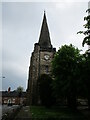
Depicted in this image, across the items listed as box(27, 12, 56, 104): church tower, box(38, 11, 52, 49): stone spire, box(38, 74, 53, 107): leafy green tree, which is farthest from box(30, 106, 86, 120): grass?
box(38, 11, 52, 49): stone spire

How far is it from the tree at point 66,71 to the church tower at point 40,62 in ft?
56.5

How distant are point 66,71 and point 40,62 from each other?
74.4ft

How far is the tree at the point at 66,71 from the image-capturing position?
109 feet

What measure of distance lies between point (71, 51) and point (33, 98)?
21.7 meters

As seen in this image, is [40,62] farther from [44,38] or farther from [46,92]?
[46,92]

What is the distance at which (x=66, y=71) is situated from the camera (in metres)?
37.3

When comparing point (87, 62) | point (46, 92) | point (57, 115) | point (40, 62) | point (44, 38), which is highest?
point (44, 38)

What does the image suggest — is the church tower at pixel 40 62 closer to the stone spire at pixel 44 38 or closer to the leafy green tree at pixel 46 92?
the stone spire at pixel 44 38

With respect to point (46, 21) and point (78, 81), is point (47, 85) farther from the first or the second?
point (46, 21)

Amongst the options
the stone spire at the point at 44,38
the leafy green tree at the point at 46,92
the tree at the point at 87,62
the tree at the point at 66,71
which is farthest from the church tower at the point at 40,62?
the tree at the point at 87,62

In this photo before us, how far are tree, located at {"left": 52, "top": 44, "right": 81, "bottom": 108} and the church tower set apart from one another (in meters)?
17.2

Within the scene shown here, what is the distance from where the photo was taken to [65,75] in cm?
3706

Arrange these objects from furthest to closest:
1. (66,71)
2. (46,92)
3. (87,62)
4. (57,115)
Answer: (46,92) < (66,71) < (57,115) < (87,62)

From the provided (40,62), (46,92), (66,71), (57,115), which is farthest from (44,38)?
(57,115)
